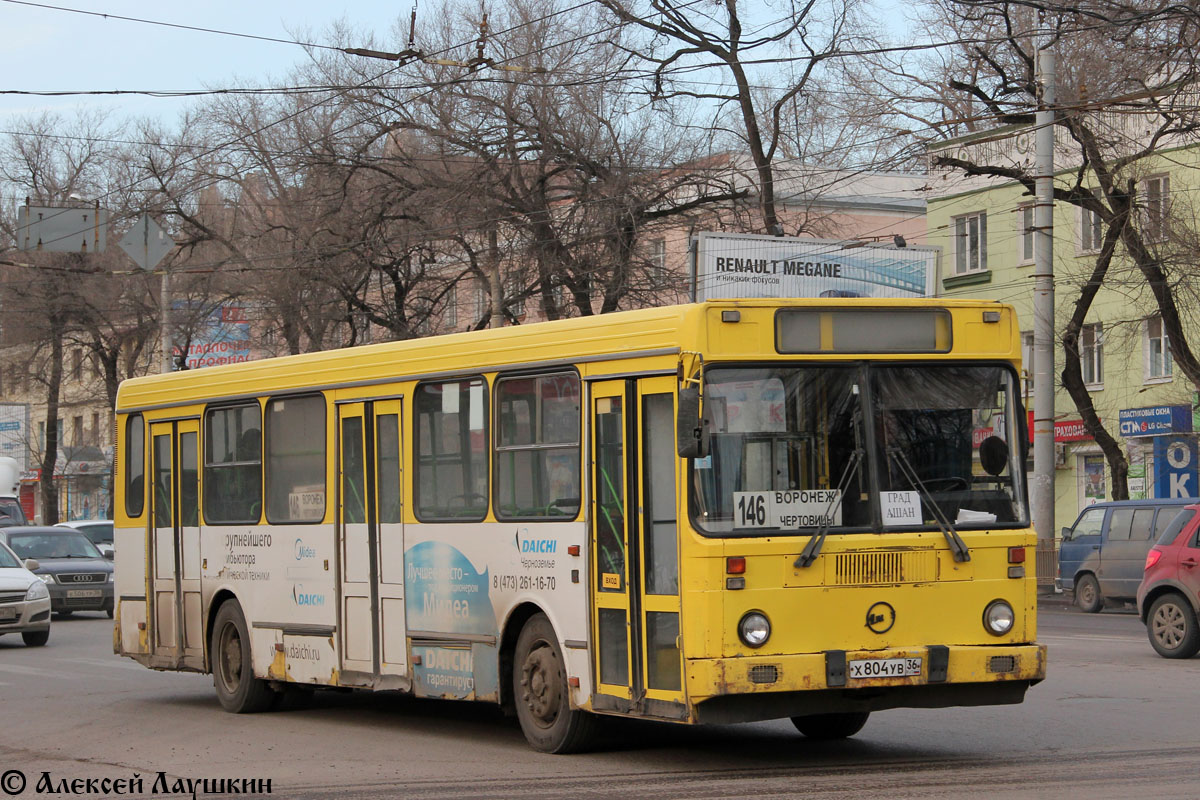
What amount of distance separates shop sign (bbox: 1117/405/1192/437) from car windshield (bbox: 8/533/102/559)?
22.8m

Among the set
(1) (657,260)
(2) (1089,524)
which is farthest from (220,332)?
(2) (1089,524)

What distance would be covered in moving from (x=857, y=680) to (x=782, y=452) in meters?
1.30

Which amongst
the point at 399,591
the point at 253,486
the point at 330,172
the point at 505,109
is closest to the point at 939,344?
the point at 399,591

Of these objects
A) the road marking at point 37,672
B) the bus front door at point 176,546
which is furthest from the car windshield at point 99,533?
the bus front door at point 176,546

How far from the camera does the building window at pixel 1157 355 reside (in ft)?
124

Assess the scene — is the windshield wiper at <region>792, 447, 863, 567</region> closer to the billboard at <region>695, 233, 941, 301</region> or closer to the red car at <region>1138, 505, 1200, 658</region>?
the red car at <region>1138, 505, 1200, 658</region>

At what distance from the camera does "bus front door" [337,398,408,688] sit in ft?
38.8

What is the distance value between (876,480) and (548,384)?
7.23 ft

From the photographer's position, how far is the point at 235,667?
13.9m

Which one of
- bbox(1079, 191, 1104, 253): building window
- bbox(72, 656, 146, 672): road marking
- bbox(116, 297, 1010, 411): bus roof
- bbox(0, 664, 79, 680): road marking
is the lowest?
bbox(72, 656, 146, 672): road marking

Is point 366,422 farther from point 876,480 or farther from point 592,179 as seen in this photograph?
point 592,179

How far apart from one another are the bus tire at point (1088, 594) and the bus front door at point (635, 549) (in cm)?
1761

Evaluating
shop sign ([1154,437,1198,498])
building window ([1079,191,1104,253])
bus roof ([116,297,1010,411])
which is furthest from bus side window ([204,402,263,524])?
shop sign ([1154,437,1198,498])

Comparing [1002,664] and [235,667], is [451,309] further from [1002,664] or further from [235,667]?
[1002,664]
